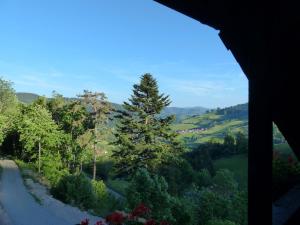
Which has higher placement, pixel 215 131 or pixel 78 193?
pixel 215 131

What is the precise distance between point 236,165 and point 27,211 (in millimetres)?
26687

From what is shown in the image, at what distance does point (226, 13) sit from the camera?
5.39 feet

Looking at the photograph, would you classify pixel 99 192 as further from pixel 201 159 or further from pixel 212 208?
pixel 201 159

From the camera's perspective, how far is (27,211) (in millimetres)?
15664

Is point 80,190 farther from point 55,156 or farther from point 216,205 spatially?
point 55,156

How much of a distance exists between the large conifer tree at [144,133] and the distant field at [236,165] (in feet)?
14.9

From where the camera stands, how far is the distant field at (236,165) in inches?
1469

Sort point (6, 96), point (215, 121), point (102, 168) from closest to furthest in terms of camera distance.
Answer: point (102, 168) < point (6, 96) < point (215, 121)

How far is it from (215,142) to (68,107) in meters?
17.9

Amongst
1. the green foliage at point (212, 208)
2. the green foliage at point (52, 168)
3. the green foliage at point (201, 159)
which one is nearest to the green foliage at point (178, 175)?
the green foliage at point (201, 159)

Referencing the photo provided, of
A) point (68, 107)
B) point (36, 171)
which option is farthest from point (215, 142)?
point (36, 171)

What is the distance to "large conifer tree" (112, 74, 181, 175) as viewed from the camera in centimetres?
3947

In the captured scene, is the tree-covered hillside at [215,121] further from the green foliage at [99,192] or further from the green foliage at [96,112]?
the green foliage at [99,192]

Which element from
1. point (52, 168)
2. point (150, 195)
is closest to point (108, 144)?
point (52, 168)
